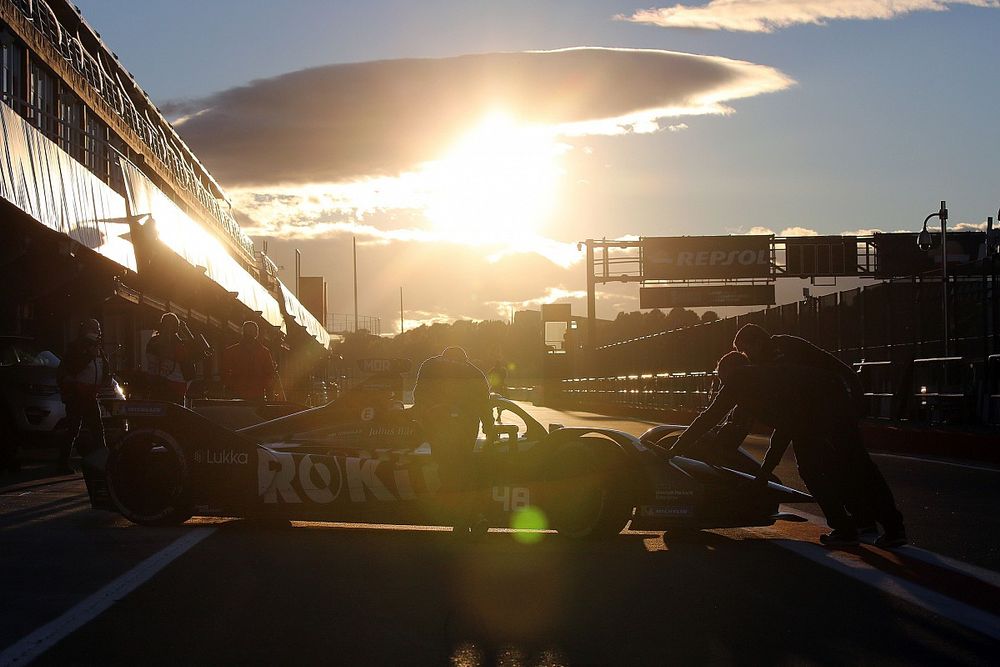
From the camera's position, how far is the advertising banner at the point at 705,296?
55.8 meters

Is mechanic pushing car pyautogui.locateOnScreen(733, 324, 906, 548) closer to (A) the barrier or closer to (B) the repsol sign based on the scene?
(A) the barrier

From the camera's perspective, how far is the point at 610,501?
26.8 ft

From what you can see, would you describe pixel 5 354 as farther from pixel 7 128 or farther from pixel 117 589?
pixel 117 589

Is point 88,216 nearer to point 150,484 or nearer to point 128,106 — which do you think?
point 150,484

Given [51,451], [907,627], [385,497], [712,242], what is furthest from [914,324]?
[712,242]

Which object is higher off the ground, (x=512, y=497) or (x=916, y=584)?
(x=512, y=497)

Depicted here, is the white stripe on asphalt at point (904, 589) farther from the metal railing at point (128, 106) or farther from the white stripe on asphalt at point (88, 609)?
the metal railing at point (128, 106)

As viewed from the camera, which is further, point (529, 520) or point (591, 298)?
point (591, 298)

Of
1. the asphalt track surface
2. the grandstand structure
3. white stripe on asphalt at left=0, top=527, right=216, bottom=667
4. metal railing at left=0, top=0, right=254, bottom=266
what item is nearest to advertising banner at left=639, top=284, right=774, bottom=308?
the grandstand structure

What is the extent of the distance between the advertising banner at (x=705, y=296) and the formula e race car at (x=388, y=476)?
4731cm

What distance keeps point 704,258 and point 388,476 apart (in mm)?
46017

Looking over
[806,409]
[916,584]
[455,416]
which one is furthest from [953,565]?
[455,416]

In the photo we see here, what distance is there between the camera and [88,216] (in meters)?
18.2

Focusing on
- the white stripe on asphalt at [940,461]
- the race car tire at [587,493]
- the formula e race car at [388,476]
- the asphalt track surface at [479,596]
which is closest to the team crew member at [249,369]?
the asphalt track surface at [479,596]
